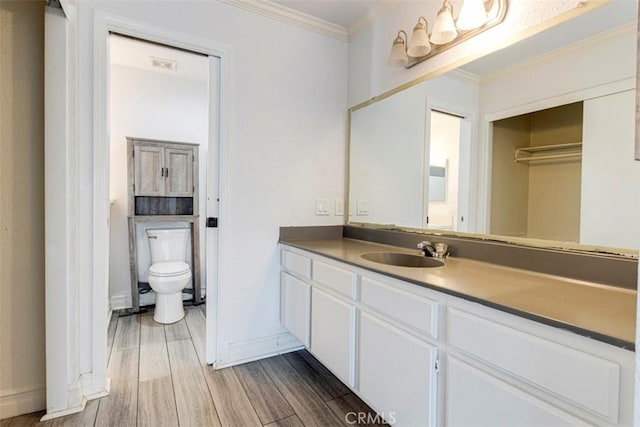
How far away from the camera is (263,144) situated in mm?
2070

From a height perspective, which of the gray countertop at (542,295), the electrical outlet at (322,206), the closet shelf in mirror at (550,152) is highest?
the closet shelf in mirror at (550,152)

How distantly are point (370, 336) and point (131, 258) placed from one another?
249cm

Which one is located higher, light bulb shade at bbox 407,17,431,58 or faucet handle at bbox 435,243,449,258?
light bulb shade at bbox 407,17,431,58

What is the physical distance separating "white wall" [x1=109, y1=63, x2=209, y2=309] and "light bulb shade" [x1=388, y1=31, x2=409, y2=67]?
173 cm

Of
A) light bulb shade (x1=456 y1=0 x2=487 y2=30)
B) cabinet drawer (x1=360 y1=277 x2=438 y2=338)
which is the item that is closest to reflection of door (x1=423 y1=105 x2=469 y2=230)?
light bulb shade (x1=456 y1=0 x2=487 y2=30)

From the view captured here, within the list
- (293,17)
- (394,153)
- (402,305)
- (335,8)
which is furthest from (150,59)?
(402,305)

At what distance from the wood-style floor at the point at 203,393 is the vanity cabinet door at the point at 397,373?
0.32m

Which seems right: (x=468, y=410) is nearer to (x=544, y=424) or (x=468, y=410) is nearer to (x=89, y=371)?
(x=544, y=424)

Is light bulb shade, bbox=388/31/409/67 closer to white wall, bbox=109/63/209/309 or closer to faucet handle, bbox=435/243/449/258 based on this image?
faucet handle, bbox=435/243/449/258

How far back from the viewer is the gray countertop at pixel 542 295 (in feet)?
2.37

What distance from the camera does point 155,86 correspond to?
3.09 meters

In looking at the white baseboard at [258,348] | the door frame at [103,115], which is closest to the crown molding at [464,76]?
the door frame at [103,115]

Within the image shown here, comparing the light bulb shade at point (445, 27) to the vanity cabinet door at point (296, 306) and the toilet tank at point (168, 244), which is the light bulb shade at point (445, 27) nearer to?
the vanity cabinet door at point (296, 306)

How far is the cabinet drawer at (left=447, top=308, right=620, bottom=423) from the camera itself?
0.68m
